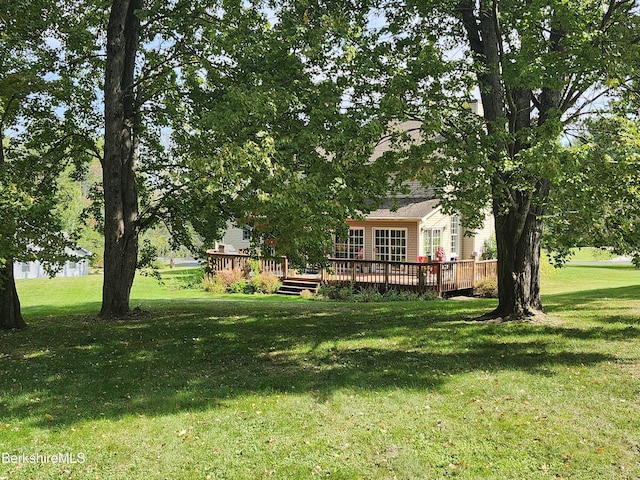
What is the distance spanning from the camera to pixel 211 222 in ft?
42.1

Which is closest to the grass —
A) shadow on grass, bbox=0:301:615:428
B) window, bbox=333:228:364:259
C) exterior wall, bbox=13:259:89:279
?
shadow on grass, bbox=0:301:615:428

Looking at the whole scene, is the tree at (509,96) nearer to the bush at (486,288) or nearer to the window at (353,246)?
the bush at (486,288)

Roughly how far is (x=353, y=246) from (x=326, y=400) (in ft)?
65.3

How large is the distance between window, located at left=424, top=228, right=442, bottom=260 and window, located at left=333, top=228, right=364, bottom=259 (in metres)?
3.16

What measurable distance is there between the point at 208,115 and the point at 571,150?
5809 mm

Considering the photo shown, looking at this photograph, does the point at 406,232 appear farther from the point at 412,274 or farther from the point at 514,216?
the point at 514,216

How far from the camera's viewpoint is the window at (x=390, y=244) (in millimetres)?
24812

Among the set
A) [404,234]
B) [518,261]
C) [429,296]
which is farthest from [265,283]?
[518,261]

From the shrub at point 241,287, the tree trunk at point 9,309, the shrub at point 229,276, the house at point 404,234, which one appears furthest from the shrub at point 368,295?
the tree trunk at point 9,309

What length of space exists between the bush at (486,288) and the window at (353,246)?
6476 millimetres

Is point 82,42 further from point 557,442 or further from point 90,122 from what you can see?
point 557,442

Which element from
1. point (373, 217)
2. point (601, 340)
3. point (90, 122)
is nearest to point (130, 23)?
point (90, 122)

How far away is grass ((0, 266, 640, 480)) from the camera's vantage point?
512cm

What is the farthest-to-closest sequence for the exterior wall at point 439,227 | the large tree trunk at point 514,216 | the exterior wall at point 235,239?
1. the exterior wall at point 235,239
2. the exterior wall at point 439,227
3. the large tree trunk at point 514,216
